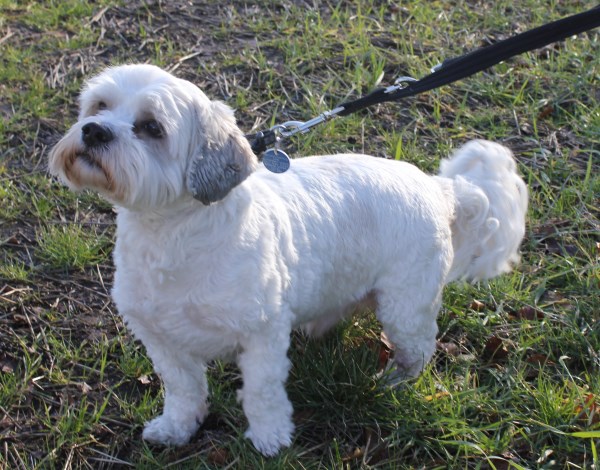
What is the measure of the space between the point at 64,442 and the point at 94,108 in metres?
1.37

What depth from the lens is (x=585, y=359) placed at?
11.9ft

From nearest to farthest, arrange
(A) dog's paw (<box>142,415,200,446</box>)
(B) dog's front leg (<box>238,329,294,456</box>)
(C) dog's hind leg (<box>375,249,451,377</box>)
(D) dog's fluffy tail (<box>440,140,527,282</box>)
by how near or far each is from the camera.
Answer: (B) dog's front leg (<box>238,329,294,456</box>), (A) dog's paw (<box>142,415,200,446</box>), (C) dog's hind leg (<box>375,249,451,377</box>), (D) dog's fluffy tail (<box>440,140,527,282</box>)

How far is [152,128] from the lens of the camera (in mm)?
2750

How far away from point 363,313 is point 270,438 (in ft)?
3.12

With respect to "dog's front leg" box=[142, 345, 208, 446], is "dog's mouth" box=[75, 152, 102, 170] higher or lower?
higher

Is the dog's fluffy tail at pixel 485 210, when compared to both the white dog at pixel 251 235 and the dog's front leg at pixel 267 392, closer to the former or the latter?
the white dog at pixel 251 235

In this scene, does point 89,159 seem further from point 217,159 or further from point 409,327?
point 409,327

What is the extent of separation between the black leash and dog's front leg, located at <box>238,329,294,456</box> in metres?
0.70

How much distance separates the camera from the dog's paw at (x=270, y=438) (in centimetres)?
315

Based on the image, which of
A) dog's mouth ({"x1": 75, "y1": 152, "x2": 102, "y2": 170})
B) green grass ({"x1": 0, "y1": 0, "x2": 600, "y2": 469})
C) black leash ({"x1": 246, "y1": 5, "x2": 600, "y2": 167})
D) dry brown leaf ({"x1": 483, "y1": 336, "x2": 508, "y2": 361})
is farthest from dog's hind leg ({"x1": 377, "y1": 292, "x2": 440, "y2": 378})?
dog's mouth ({"x1": 75, "y1": 152, "x2": 102, "y2": 170})

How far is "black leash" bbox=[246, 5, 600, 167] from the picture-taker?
10.6 feet

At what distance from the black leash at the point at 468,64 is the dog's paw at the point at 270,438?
104 centimetres

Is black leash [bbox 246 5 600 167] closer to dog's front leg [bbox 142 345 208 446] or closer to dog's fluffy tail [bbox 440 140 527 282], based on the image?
dog's fluffy tail [bbox 440 140 527 282]

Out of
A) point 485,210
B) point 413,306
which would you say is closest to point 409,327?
point 413,306
